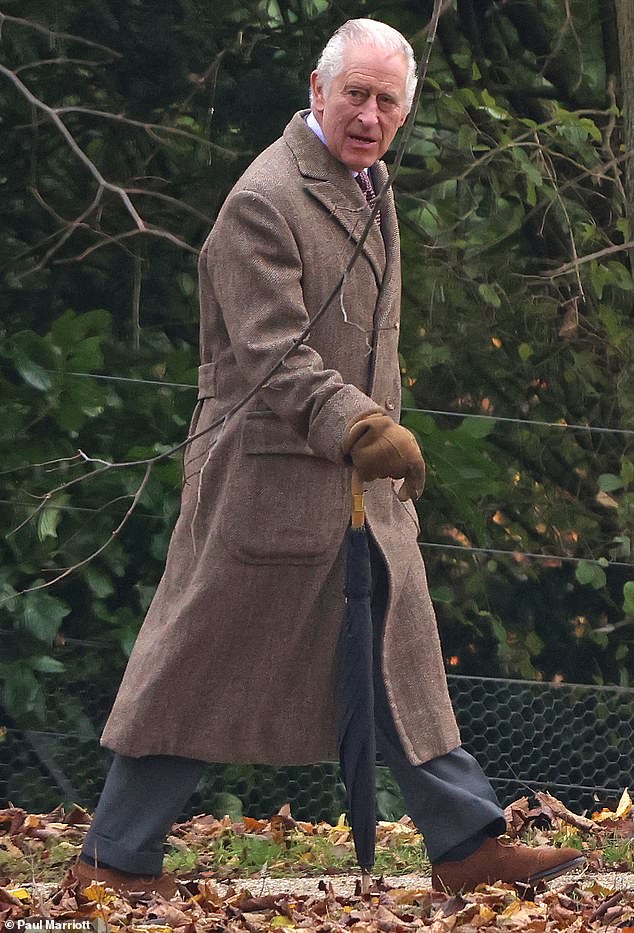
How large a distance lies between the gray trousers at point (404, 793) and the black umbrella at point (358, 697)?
0.12m

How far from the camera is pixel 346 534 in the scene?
12.4 feet

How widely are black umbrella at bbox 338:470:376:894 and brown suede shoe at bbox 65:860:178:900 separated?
1.50 feet

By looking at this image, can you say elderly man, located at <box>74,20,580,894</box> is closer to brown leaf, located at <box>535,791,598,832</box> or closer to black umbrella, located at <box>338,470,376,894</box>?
black umbrella, located at <box>338,470,376,894</box>

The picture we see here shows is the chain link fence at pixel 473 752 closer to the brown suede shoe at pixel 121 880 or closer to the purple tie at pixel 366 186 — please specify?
the brown suede shoe at pixel 121 880

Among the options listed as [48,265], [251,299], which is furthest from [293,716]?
[48,265]

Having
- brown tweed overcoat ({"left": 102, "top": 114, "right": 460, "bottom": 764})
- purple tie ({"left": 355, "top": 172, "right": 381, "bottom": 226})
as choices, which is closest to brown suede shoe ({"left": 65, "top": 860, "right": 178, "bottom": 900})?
brown tweed overcoat ({"left": 102, "top": 114, "right": 460, "bottom": 764})

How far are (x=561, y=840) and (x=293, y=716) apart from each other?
1339 mm

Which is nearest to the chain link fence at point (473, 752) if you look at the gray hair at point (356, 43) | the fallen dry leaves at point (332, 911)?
the fallen dry leaves at point (332, 911)

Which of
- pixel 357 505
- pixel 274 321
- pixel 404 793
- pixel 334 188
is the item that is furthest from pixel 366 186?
pixel 404 793

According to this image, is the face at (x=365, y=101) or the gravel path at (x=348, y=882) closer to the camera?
the face at (x=365, y=101)

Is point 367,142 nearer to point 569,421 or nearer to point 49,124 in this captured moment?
point 49,124

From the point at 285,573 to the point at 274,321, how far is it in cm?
55

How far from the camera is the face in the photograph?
3.73 meters

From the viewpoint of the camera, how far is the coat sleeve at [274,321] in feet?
11.6
